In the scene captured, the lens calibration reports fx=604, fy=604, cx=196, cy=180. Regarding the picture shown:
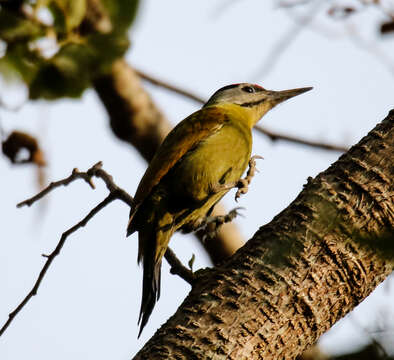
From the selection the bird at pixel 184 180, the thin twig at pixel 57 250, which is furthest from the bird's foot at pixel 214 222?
the thin twig at pixel 57 250

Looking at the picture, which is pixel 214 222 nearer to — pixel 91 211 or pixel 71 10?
pixel 91 211

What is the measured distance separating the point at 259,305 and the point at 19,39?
1542 mm

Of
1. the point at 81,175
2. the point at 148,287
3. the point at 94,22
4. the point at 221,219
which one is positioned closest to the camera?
the point at 81,175

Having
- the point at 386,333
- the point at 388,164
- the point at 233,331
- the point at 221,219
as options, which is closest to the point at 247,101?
the point at 221,219

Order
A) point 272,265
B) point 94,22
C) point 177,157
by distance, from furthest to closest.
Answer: point 94,22 → point 177,157 → point 272,265

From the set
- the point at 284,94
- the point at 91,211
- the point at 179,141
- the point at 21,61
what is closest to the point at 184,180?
the point at 179,141

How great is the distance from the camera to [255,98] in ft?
20.4

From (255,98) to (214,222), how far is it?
6.49 ft

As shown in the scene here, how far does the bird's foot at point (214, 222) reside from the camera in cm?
416

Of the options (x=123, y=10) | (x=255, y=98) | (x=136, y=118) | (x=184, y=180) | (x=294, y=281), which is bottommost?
(x=294, y=281)

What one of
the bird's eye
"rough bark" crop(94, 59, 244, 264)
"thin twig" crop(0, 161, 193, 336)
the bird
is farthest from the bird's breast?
the bird's eye

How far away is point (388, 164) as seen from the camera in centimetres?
263

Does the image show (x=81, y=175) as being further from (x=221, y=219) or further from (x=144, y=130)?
(x=144, y=130)

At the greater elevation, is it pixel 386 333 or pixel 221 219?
pixel 221 219
